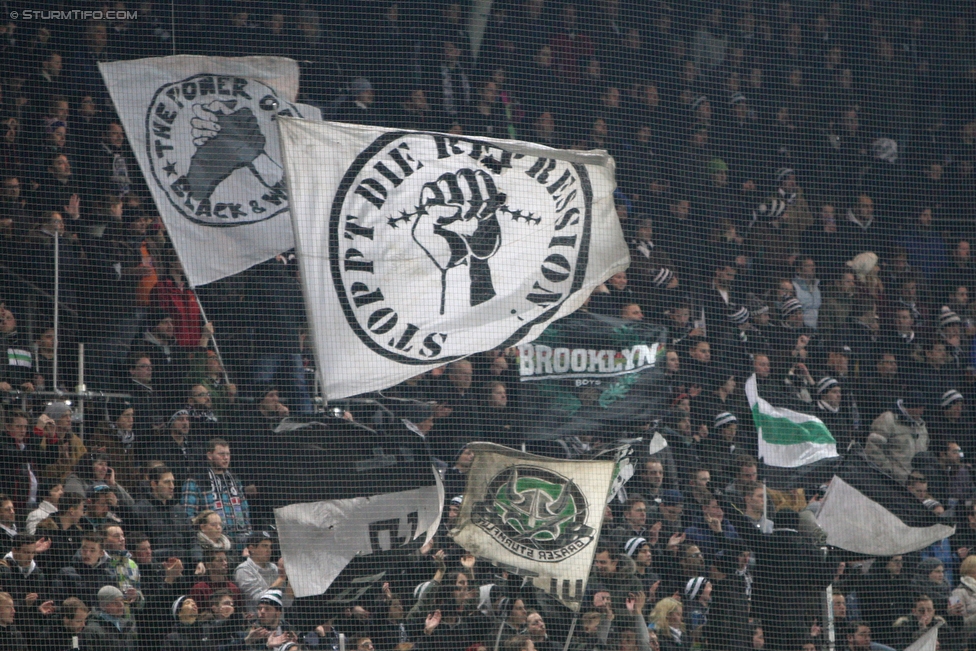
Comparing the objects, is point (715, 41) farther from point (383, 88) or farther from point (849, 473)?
point (849, 473)

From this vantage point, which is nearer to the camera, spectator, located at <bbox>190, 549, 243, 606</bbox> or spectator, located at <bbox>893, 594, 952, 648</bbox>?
spectator, located at <bbox>190, 549, 243, 606</bbox>

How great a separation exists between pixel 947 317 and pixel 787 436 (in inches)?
73.7

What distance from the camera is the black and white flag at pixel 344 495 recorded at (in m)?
6.88

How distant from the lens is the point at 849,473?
27.2ft

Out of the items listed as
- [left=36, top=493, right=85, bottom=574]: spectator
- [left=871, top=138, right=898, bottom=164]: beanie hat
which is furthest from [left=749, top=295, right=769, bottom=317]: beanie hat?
[left=36, top=493, right=85, bottom=574]: spectator

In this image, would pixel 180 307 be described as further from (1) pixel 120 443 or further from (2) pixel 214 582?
(2) pixel 214 582

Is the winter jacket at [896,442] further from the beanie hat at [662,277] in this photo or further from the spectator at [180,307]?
the spectator at [180,307]

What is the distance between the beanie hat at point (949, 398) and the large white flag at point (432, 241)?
8.72ft

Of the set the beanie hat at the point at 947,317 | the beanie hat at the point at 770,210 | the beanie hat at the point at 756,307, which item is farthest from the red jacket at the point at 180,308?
the beanie hat at the point at 947,317

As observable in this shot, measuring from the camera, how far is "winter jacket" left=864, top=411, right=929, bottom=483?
8.49 m

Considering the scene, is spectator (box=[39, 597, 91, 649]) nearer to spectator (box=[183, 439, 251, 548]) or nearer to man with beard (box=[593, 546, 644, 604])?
spectator (box=[183, 439, 251, 548])

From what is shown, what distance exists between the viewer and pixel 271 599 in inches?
258

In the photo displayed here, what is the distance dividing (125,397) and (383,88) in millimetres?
2839

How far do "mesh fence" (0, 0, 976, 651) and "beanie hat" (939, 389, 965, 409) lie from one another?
2.2 inches
